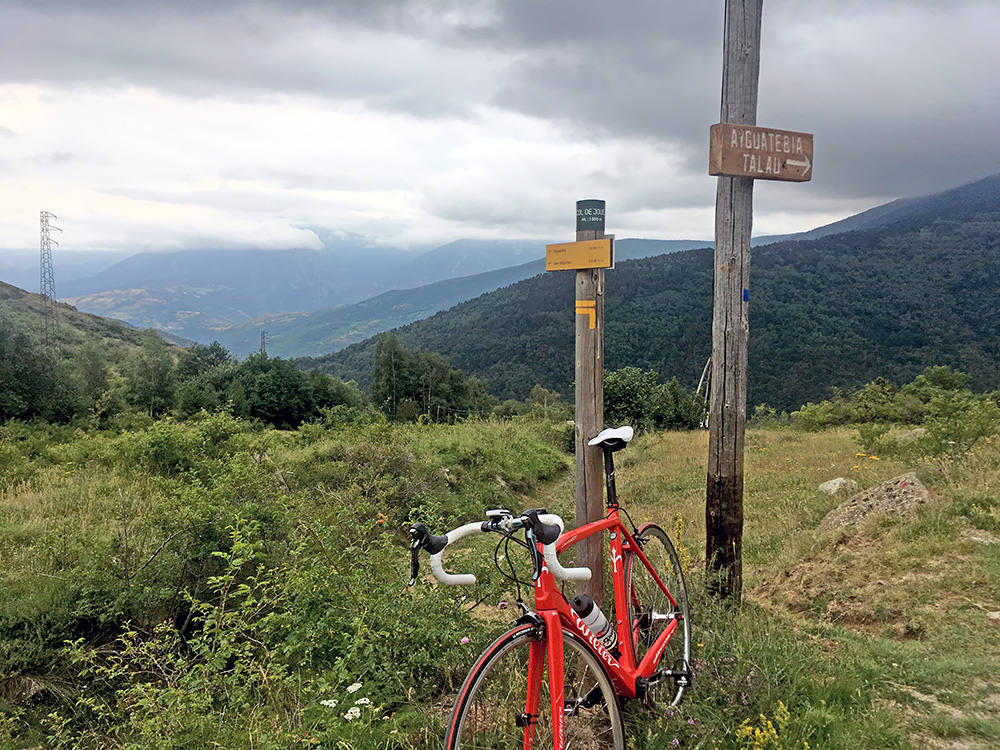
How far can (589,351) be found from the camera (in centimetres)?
336

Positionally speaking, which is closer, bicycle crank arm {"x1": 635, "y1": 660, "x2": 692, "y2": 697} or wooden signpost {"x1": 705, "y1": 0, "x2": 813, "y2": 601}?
bicycle crank arm {"x1": 635, "y1": 660, "x2": 692, "y2": 697}

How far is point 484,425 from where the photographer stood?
15719mm

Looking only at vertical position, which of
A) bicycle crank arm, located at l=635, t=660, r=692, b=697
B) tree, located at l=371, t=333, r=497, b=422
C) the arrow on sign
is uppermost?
the arrow on sign

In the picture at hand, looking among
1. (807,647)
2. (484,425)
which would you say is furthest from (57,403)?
(807,647)

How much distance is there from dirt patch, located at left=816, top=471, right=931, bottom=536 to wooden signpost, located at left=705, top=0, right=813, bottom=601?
285 cm

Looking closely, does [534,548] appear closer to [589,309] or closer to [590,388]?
[590,388]

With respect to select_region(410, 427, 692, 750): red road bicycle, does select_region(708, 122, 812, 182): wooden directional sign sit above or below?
above

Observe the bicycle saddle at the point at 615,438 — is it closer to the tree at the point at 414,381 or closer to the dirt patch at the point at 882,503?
the dirt patch at the point at 882,503

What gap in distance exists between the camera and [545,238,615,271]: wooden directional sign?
3213 millimetres

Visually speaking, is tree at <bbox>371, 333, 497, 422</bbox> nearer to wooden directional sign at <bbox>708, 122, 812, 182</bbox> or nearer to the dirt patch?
the dirt patch

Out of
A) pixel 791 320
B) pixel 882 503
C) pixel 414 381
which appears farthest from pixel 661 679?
pixel 791 320

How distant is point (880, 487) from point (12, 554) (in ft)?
29.1

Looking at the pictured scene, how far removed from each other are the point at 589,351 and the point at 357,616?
6.86 feet

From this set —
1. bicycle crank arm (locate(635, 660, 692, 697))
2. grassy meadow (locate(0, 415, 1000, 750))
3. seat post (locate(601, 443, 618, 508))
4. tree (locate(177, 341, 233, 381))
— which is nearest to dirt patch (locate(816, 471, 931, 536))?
grassy meadow (locate(0, 415, 1000, 750))
